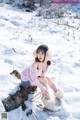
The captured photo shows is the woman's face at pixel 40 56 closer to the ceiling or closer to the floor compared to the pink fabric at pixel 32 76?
closer to the ceiling

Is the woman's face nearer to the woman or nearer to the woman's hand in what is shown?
the woman

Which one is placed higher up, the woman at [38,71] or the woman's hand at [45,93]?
the woman at [38,71]

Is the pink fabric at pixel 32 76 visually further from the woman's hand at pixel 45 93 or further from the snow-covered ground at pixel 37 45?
the snow-covered ground at pixel 37 45

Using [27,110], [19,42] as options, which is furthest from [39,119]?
[19,42]

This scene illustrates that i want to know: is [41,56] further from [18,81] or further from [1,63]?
[1,63]

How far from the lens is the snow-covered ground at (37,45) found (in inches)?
192

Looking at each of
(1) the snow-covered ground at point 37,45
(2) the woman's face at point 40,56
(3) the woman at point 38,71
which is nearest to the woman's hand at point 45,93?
(3) the woman at point 38,71

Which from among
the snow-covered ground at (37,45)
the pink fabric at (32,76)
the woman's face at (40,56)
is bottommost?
the snow-covered ground at (37,45)

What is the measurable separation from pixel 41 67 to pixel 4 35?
371 cm

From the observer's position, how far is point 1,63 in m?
6.09

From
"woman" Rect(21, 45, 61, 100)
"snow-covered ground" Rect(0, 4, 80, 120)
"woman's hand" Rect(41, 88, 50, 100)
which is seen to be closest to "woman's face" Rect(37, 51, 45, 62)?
"woman" Rect(21, 45, 61, 100)

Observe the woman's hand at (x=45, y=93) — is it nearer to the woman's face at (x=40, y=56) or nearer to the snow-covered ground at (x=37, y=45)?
the snow-covered ground at (x=37, y=45)

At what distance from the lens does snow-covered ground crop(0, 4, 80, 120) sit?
4.89 meters

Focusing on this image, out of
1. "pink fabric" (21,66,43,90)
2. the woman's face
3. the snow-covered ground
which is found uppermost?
the woman's face
